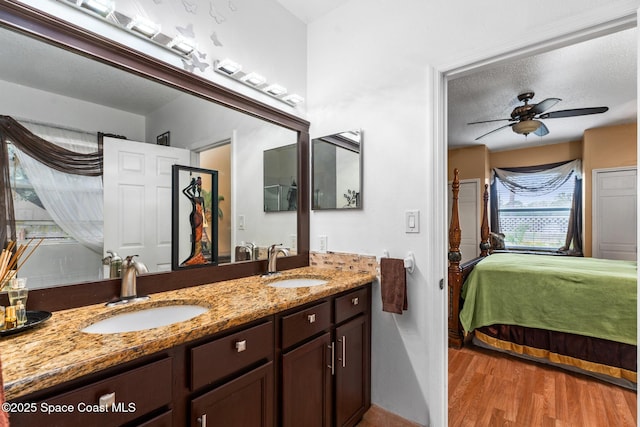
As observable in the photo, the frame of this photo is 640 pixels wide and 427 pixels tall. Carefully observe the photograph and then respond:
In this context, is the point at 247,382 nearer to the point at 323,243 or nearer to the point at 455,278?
the point at 323,243

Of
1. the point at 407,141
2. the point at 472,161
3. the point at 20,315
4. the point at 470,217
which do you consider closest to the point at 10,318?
the point at 20,315

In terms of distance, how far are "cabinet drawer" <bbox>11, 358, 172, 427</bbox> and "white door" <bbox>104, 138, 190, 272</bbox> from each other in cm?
67

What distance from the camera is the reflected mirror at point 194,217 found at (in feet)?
5.11

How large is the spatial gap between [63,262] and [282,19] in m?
1.90

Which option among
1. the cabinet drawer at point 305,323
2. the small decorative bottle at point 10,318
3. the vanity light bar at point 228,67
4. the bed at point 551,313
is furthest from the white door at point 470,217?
the small decorative bottle at point 10,318

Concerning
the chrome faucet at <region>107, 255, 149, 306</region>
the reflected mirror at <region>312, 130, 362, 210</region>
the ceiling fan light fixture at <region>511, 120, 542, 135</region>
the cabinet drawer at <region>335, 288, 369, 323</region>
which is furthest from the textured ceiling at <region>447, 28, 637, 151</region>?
the chrome faucet at <region>107, 255, 149, 306</region>

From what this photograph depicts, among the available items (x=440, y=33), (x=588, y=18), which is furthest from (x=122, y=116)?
(x=588, y=18)

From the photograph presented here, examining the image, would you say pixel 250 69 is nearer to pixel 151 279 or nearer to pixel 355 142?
pixel 355 142

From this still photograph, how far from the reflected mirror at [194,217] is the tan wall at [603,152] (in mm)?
5391

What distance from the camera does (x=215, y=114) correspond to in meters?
1.73

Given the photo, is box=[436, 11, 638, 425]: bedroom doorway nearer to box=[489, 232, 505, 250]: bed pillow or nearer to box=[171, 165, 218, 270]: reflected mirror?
box=[171, 165, 218, 270]: reflected mirror

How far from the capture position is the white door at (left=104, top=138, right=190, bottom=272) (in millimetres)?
1342

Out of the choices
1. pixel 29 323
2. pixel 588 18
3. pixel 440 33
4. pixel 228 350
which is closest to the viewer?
pixel 29 323

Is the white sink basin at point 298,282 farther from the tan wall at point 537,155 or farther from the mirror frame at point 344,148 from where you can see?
the tan wall at point 537,155
